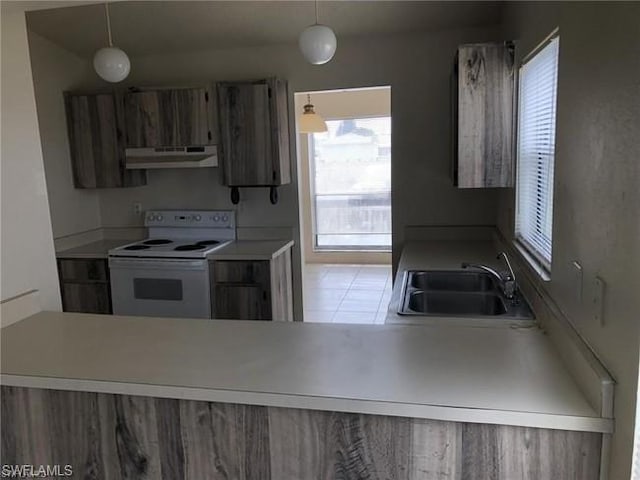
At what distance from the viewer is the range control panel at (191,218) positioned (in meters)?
4.18

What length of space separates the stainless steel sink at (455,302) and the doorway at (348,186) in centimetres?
378

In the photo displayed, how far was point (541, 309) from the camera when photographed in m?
1.82

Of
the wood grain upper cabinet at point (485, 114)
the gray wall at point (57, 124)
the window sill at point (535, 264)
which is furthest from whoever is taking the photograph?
the gray wall at point (57, 124)

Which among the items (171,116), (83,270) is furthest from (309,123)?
(83,270)

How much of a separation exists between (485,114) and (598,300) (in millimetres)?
1598

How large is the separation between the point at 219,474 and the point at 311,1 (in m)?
2.79

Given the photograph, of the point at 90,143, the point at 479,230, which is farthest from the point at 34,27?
the point at 479,230

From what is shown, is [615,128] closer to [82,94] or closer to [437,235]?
[437,235]

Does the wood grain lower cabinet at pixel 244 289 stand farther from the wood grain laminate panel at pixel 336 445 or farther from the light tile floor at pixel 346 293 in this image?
the wood grain laminate panel at pixel 336 445

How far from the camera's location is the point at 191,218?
4215 millimetres

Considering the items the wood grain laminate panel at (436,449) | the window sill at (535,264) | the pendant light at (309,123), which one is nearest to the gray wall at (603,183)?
the window sill at (535,264)

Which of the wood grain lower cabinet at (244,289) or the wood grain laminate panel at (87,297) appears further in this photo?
the wood grain laminate panel at (87,297)

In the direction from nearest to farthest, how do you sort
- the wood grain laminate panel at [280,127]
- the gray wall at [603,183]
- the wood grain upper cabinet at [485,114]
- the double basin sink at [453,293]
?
the gray wall at [603,183]
the double basin sink at [453,293]
the wood grain upper cabinet at [485,114]
the wood grain laminate panel at [280,127]

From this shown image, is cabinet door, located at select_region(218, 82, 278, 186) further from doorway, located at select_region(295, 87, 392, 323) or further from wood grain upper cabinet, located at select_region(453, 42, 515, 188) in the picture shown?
doorway, located at select_region(295, 87, 392, 323)
